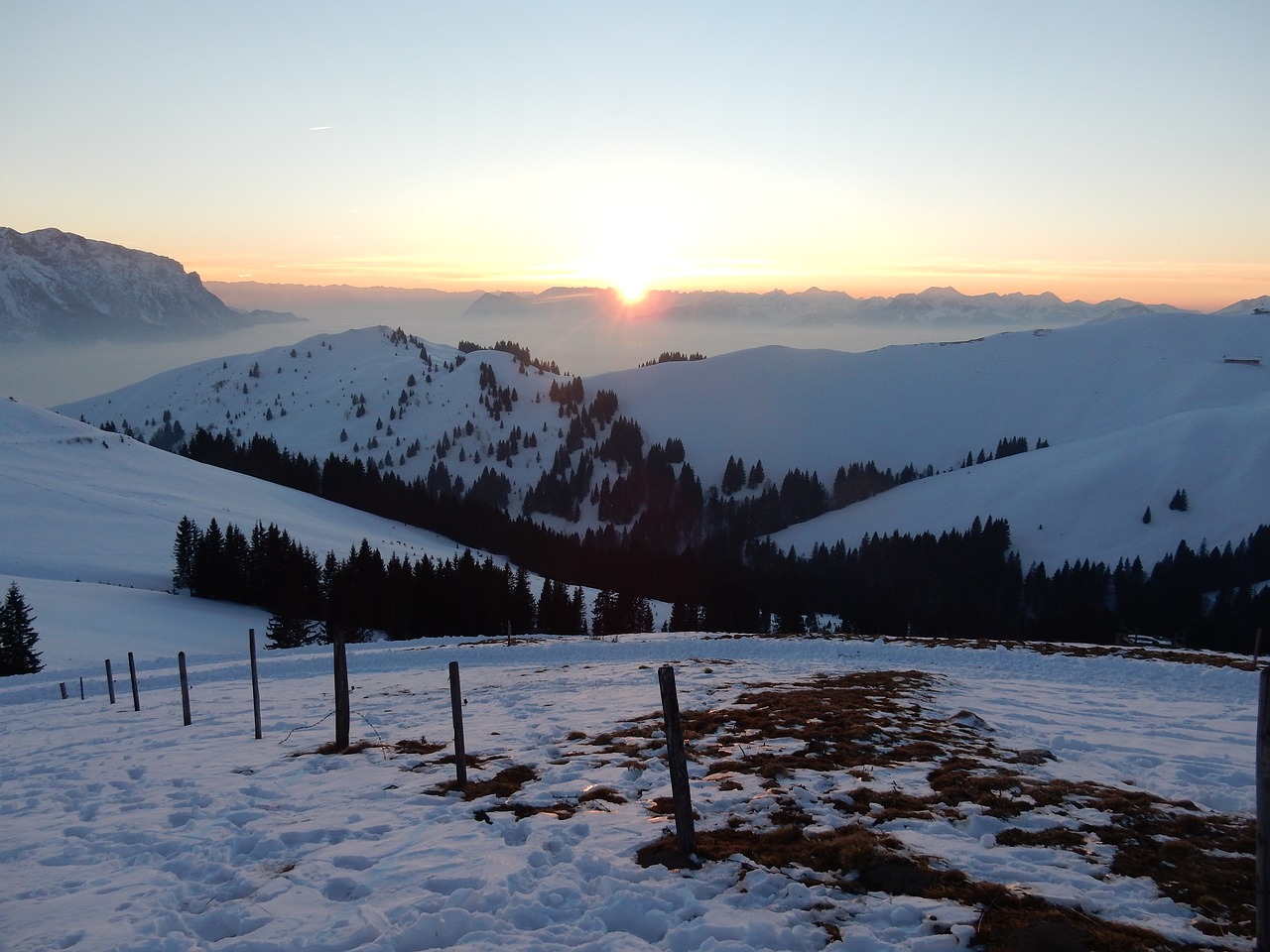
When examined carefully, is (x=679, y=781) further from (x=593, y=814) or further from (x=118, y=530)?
(x=118, y=530)

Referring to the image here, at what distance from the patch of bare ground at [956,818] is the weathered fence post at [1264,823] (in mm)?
773

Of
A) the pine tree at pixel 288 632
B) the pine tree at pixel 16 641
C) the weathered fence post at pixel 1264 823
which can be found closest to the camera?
the weathered fence post at pixel 1264 823

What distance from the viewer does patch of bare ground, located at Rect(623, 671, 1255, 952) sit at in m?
7.75

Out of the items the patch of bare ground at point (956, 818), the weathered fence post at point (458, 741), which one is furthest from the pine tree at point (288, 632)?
the weathered fence post at point (458, 741)

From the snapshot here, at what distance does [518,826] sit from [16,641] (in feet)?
158

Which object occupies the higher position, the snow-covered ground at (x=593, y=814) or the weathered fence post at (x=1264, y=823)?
the weathered fence post at (x=1264, y=823)

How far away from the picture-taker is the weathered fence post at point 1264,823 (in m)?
6.62

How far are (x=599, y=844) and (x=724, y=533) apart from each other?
182 meters

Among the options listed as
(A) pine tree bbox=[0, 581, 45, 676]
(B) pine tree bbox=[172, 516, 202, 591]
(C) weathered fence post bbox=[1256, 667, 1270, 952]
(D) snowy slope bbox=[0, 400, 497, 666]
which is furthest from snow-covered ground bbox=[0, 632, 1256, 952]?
(B) pine tree bbox=[172, 516, 202, 591]

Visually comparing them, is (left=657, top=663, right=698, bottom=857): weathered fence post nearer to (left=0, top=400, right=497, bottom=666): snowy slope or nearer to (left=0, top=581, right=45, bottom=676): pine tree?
(left=0, top=581, right=45, bottom=676): pine tree

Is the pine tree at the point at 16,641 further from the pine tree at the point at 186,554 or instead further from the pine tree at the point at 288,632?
the pine tree at the point at 186,554

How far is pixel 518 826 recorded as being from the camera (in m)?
10.9

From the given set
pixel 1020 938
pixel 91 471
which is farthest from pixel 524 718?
pixel 91 471

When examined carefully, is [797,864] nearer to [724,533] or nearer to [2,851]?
[2,851]
